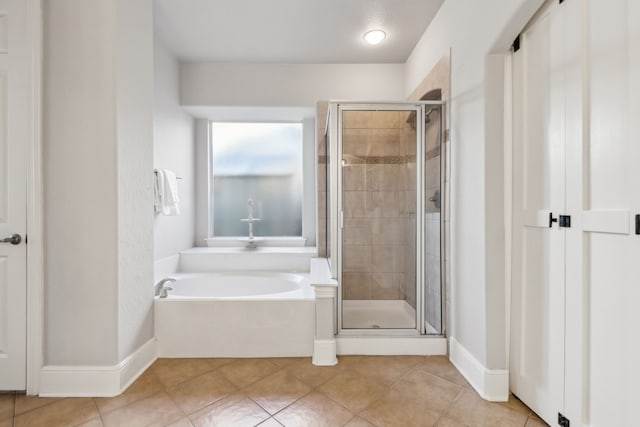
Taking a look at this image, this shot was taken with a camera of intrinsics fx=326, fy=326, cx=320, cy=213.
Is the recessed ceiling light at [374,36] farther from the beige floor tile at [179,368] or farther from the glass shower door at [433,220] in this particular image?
the beige floor tile at [179,368]

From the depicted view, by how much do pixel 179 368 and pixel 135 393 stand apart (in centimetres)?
32

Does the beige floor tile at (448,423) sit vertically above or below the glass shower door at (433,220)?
below

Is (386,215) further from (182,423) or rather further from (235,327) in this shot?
(182,423)

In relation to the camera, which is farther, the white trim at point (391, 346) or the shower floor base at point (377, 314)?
the shower floor base at point (377, 314)

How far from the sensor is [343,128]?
2.38 m

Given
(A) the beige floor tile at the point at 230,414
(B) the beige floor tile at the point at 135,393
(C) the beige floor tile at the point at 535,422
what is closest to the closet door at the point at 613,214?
(C) the beige floor tile at the point at 535,422

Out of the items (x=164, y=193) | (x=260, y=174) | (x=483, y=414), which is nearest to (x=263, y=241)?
(x=260, y=174)

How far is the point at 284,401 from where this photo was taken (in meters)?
1.75

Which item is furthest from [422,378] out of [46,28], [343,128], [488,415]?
[46,28]

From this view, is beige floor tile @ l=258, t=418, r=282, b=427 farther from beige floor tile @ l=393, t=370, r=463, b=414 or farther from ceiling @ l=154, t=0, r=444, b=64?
ceiling @ l=154, t=0, r=444, b=64

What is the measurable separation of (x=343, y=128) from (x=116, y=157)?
146 cm

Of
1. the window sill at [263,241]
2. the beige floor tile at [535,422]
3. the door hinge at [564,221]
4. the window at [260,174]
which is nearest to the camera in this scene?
the door hinge at [564,221]

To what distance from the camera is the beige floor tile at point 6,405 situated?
Answer: 1.62 metres

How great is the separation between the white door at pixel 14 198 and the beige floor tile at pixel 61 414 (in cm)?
27
